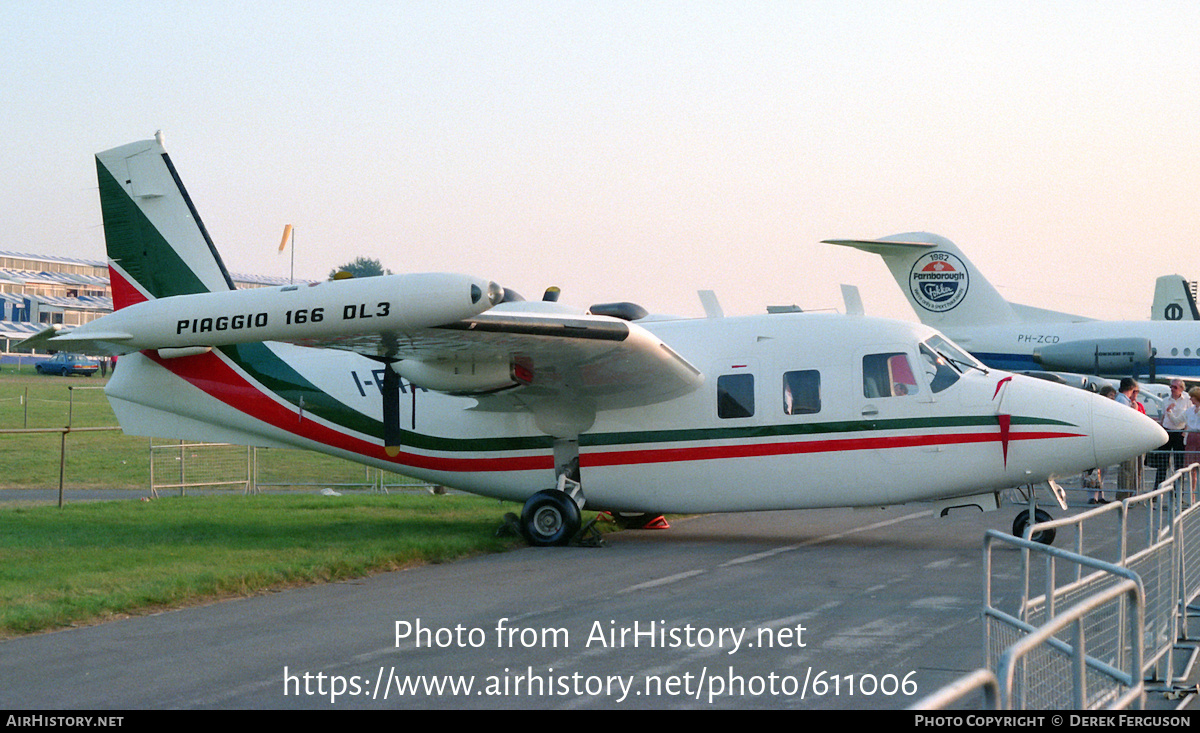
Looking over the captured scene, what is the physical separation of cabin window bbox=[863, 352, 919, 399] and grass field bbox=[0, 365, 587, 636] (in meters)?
5.05

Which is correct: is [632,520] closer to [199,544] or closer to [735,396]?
[735,396]

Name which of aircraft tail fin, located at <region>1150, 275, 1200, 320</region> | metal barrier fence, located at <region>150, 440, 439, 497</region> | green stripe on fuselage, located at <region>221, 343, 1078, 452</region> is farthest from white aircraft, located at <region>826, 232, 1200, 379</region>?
green stripe on fuselage, located at <region>221, 343, 1078, 452</region>

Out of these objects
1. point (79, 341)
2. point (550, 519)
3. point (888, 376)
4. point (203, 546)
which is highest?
point (79, 341)

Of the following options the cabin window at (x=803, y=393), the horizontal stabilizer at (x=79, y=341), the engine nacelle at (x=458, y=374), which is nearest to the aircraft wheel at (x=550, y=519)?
the engine nacelle at (x=458, y=374)

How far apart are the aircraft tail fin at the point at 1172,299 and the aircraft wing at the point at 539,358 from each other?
37.1 m

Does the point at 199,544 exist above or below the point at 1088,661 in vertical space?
below

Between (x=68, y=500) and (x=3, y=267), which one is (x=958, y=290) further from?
(x=3, y=267)

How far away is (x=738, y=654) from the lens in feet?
27.3

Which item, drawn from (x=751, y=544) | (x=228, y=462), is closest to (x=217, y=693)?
(x=751, y=544)

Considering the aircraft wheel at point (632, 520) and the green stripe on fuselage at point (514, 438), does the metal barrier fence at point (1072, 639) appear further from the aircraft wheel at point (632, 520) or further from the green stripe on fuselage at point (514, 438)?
the aircraft wheel at point (632, 520)

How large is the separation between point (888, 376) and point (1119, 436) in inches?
107

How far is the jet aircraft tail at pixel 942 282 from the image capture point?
128 ft

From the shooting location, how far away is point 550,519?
14781mm

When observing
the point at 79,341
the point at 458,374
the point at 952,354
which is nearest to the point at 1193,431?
the point at 952,354
